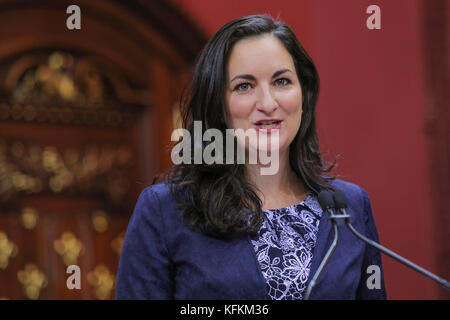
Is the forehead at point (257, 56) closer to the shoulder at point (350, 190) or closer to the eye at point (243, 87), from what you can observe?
the eye at point (243, 87)

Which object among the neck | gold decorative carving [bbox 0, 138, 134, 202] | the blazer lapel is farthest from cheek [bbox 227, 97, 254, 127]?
gold decorative carving [bbox 0, 138, 134, 202]

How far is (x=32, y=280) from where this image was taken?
2.66 m

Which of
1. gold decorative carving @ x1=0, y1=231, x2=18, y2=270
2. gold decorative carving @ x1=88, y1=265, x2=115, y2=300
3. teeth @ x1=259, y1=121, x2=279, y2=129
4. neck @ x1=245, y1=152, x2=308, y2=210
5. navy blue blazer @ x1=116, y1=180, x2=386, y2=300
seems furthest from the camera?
gold decorative carving @ x1=88, y1=265, x2=115, y2=300

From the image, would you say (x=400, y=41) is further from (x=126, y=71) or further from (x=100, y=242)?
(x=100, y=242)

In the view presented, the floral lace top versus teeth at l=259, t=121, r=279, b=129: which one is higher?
teeth at l=259, t=121, r=279, b=129

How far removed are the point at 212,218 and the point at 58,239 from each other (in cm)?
153

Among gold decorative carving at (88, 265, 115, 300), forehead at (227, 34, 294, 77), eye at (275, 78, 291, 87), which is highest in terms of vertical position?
forehead at (227, 34, 294, 77)

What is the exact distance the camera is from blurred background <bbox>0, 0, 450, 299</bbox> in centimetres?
270

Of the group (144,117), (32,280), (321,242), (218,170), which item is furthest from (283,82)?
(32,280)

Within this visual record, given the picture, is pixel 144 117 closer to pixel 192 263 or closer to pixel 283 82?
pixel 283 82

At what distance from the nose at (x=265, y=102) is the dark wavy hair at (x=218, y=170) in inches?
3.9

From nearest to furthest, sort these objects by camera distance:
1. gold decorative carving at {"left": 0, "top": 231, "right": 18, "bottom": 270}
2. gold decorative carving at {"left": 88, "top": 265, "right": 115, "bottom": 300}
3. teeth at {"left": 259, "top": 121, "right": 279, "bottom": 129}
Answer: teeth at {"left": 259, "top": 121, "right": 279, "bottom": 129}, gold decorative carving at {"left": 0, "top": 231, "right": 18, "bottom": 270}, gold decorative carving at {"left": 88, "top": 265, "right": 115, "bottom": 300}

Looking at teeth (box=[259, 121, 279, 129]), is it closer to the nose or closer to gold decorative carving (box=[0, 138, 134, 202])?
the nose
